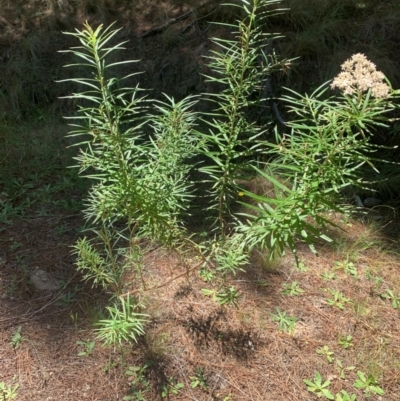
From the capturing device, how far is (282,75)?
4.15m

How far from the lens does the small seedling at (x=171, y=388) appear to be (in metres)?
2.26

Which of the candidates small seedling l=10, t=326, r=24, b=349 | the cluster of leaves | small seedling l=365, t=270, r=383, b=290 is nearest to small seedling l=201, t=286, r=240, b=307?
the cluster of leaves

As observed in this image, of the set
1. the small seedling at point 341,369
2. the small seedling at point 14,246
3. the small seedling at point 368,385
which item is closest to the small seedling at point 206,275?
the small seedling at point 341,369

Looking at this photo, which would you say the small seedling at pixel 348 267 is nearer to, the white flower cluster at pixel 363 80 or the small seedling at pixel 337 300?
the small seedling at pixel 337 300

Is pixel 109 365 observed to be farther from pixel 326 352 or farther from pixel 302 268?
pixel 302 268

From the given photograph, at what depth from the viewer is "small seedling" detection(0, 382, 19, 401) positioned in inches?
87.9

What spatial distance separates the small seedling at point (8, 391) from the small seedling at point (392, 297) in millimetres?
2138

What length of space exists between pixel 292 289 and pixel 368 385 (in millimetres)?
683

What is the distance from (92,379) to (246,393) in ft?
2.54

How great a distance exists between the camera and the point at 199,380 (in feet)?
7.64

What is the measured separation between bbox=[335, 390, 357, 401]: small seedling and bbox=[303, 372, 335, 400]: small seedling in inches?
1.1

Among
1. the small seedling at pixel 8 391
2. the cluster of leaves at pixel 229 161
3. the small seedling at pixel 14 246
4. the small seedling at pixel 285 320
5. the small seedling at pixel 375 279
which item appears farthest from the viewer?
the small seedling at pixel 14 246

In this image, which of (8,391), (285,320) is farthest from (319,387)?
(8,391)

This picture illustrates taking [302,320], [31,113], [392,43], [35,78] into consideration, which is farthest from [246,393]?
[35,78]
